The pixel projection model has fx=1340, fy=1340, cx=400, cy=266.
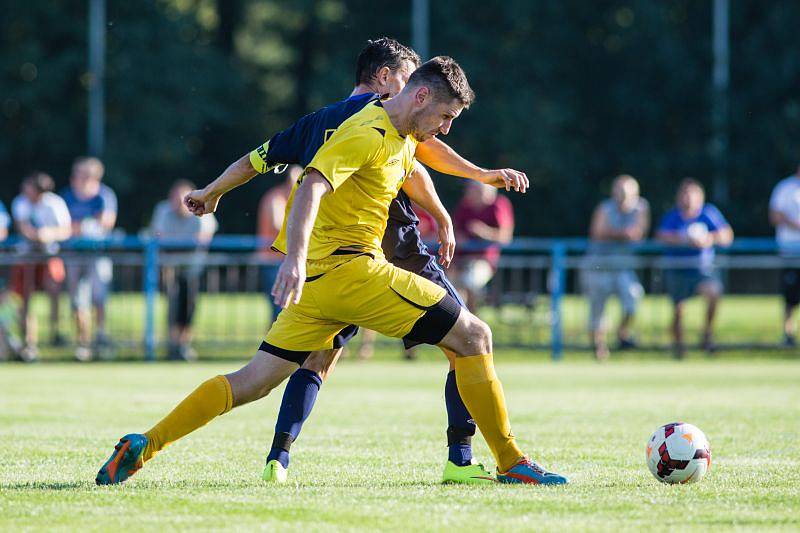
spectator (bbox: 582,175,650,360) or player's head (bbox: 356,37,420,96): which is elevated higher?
player's head (bbox: 356,37,420,96)

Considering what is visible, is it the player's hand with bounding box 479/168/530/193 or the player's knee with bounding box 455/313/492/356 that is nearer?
the player's knee with bounding box 455/313/492/356

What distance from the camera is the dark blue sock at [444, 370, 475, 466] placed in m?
6.29

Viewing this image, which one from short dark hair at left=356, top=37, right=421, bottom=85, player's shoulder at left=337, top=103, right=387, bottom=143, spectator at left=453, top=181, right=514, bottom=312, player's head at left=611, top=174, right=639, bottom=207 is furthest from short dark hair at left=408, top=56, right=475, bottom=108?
player's head at left=611, top=174, right=639, bottom=207

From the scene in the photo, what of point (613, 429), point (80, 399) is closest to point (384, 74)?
point (613, 429)

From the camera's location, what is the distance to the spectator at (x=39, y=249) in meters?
15.3

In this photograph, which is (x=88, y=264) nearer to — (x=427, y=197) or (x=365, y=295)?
(x=427, y=197)

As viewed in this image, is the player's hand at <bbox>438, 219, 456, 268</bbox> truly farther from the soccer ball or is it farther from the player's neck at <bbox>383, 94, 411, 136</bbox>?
the soccer ball

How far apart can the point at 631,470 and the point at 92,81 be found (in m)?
32.7

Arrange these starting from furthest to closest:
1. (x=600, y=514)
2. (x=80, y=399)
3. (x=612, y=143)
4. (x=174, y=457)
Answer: (x=612, y=143)
(x=80, y=399)
(x=174, y=457)
(x=600, y=514)

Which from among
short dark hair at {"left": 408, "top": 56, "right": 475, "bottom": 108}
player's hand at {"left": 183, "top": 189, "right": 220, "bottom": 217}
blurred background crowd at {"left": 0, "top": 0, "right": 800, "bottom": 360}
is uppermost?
blurred background crowd at {"left": 0, "top": 0, "right": 800, "bottom": 360}

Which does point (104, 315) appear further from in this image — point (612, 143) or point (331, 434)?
point (612, 143)

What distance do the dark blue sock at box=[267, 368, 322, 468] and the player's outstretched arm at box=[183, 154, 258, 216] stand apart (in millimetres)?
948

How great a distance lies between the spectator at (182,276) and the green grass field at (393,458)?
229 cm

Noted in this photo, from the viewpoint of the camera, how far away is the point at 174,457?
721 cm
